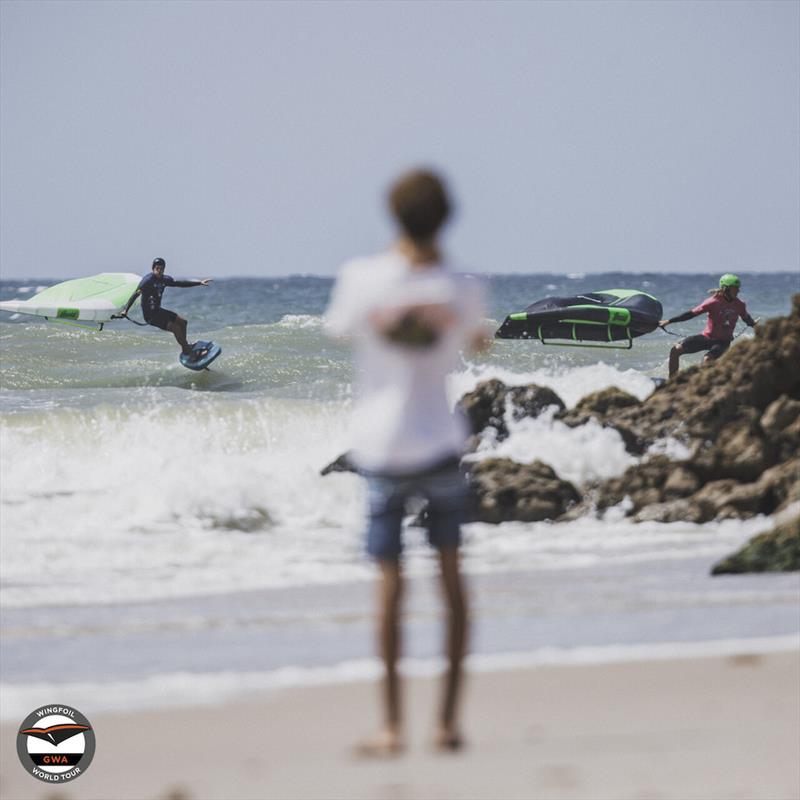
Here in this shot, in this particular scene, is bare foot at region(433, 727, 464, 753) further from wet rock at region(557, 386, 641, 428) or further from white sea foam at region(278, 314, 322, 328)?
white sea foam at region(278, 314, 322, 328)

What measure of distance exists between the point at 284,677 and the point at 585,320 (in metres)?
14.0

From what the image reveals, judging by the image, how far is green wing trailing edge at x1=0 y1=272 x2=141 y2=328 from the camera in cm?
2072

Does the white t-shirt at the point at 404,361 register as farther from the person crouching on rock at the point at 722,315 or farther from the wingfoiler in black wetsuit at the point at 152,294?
the wingfoiler in black wetsuit at the point at 152,294

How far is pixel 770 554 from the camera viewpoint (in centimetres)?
683

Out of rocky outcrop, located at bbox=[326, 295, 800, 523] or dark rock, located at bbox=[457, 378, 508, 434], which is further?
dark rock, located at bbox=[457, 378, 508, 434]

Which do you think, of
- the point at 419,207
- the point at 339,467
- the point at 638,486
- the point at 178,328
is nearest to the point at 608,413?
the point at 638,486

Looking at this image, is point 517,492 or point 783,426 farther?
point 517,492

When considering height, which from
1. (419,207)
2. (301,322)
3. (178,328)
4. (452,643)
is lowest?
(301,322)

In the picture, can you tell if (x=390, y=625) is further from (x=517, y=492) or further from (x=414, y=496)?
(x=517, y=492)

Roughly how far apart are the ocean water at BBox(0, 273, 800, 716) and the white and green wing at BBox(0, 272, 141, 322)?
3045 mm

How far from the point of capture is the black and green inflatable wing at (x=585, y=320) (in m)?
18.4

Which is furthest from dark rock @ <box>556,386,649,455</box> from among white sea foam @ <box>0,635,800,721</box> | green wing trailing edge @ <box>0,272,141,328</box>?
green wing trailing edge @ <box>0,272,141,328</box>

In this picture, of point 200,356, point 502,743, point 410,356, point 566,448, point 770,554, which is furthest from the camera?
point 200,356

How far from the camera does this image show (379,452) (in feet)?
7.82
